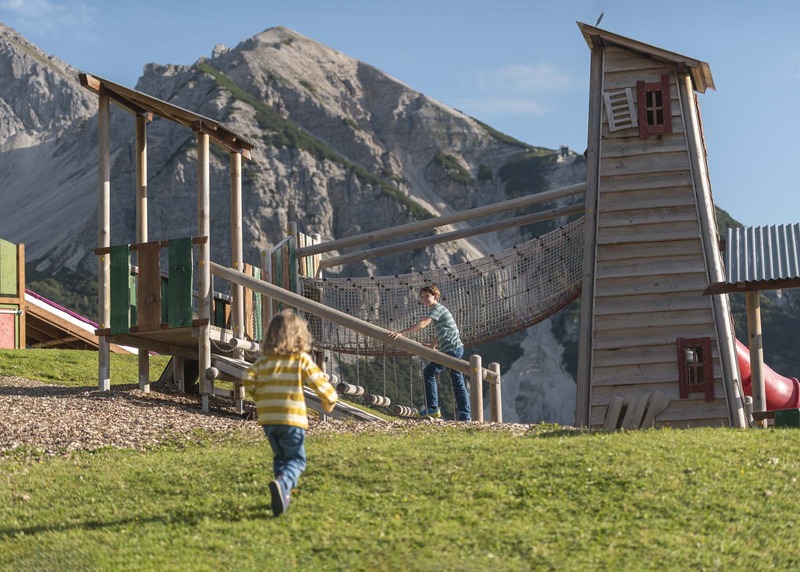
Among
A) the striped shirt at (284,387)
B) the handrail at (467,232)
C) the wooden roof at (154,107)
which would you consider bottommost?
the striped shirt at (284,387)

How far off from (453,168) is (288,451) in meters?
172

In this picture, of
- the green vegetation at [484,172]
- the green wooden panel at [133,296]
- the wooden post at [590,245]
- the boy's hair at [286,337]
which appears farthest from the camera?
the green vegetation at [484,172]

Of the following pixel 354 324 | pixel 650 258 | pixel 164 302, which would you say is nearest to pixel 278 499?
pixel 354 324

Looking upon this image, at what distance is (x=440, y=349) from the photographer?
17031 mm

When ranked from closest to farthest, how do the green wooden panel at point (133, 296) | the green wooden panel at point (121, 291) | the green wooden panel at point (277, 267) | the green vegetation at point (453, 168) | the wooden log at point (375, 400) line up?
the wooden log at point (375, 400) < the green wooden panel at point (121, 291) < the green wooden panel at point (133, 296) < the green wooden panel at point (277, 267) < the green vegetation at point (453, 168)

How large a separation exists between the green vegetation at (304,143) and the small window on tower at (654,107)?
406ft

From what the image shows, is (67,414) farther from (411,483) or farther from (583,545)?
(583,545)

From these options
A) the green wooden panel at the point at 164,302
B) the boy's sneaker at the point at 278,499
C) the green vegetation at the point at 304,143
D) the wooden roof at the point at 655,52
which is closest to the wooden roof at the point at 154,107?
the green wooden panel at the point at 164,302

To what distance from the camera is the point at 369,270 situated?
127375 millimetres

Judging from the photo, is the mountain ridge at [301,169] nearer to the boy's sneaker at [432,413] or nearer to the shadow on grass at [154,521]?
the boy's sneaker at [432,413]

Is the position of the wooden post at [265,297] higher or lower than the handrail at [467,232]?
lower

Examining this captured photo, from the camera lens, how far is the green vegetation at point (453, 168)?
179 meters

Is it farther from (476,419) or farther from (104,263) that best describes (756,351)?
(104,263)

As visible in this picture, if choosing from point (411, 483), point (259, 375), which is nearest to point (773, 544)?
point (411, 483)
